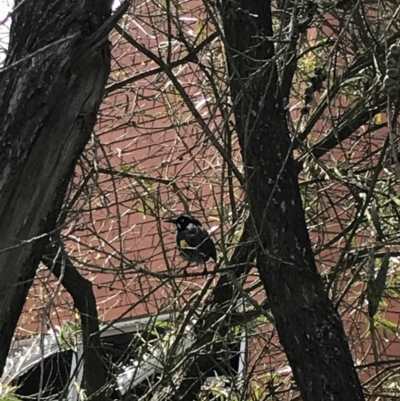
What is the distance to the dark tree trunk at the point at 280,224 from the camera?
2.45 metres

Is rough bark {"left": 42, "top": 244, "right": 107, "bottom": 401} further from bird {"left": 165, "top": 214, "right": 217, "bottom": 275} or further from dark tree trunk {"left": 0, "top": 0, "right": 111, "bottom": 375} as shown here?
dark tree trunk {"left": 0, "top": 0, "right": 111, "bottom": 375}

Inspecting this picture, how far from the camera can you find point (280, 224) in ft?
8.99

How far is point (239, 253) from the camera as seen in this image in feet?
12.6

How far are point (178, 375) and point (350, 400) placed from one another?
165 centimetres

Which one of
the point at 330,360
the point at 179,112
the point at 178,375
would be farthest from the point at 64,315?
the point at 330,360

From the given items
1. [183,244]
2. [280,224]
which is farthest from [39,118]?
[183,244]

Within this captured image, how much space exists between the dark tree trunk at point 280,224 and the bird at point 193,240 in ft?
4.00

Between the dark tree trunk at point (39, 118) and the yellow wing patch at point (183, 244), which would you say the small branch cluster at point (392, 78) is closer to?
the dark tree trunk at point (39, 118)

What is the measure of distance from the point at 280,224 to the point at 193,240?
5.33 ft

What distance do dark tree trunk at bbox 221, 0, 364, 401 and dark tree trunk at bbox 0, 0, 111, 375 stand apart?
28.8 inches

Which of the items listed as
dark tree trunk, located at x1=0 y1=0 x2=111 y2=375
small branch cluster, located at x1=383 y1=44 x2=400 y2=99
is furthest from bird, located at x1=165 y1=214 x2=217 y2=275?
small branch cluster, located at x1=383 y1=44 x2=400 y2=99

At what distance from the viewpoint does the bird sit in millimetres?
4301

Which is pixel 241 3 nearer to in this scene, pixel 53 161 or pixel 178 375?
pixel 53 161

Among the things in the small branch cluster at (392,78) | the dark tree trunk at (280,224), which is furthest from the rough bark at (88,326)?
the small branch cluster at (392,78)
